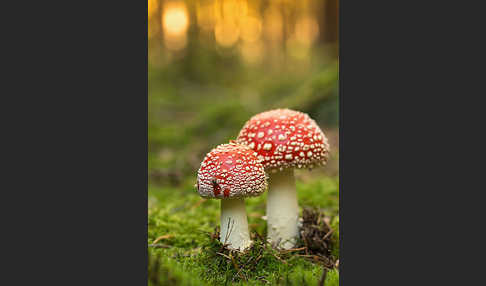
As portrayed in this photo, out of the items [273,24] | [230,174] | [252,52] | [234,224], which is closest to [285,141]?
[230,174]

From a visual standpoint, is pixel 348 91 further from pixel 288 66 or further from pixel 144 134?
pixel 288 66

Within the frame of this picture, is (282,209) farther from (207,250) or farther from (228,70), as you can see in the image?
(228,70)

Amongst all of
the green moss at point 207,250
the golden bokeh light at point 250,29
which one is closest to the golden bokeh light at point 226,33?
the golden bokeh light at point 250,29

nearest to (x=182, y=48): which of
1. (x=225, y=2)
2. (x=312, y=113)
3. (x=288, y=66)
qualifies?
(x=225, y=2)

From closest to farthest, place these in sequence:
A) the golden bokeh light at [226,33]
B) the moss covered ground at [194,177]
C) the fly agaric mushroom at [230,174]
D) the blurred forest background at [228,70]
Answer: the moss covered ground at [194,177] → the fly agaric mushroom at [230,174] → the blurred forest background at [228,70] → the golden bokeh light at [226,33]

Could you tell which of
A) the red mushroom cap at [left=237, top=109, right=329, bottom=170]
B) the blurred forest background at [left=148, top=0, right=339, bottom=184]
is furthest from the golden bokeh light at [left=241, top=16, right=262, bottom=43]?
the red mushroom cap at [left=237, top=109, right=329, bottom=170]

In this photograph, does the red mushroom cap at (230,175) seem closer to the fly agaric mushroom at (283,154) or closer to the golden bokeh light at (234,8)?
the fly agaric mushroom at (283,154)
